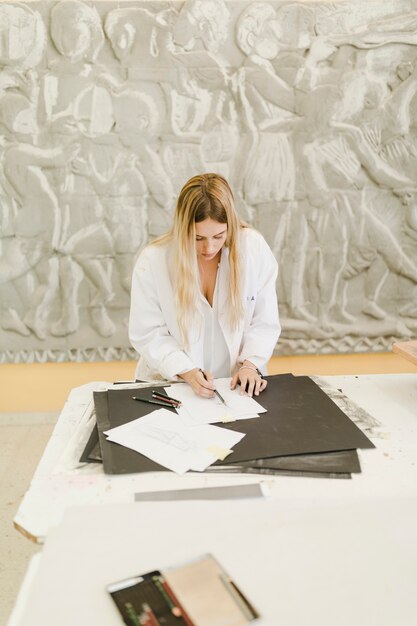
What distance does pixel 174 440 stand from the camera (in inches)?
52.7

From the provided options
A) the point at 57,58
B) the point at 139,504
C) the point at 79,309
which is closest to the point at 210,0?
the point at 57,58

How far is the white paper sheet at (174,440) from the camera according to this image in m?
1.25

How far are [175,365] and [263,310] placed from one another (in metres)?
0.45

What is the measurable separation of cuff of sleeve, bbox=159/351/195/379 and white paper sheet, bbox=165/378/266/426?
0.11 metres

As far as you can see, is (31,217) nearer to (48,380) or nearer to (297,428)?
(48,380)

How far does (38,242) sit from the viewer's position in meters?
2.89

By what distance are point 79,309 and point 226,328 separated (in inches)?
50.0

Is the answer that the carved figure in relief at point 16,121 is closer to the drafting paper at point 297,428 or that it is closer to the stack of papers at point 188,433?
the stack of papers at point 188,433

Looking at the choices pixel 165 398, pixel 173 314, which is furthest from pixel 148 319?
pixel 165 398

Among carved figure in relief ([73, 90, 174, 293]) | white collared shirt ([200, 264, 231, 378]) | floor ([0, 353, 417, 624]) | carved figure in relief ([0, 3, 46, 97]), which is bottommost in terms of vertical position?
floor ([0, 353, 417, 624])

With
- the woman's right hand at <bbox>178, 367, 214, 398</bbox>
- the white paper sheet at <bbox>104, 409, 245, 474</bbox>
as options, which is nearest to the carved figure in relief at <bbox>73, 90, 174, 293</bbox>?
the woman's right hand at <bbox>178, 367, 214, 398</bbox>

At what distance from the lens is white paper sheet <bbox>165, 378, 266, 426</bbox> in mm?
1449

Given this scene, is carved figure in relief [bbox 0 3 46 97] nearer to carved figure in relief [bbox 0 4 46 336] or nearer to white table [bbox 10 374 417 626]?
carved figure in relief [bbox 0 4 46 336]

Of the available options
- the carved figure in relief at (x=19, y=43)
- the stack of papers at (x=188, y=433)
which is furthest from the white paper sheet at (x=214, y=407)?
the carved figure in relief at (x=19, y=43)
